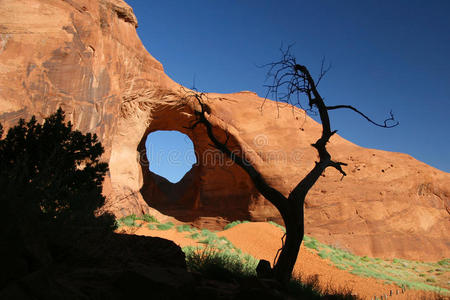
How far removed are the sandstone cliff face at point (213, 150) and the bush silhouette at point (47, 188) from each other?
13.4ft

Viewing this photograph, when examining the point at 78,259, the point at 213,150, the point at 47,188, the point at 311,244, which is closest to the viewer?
the point at 78,259

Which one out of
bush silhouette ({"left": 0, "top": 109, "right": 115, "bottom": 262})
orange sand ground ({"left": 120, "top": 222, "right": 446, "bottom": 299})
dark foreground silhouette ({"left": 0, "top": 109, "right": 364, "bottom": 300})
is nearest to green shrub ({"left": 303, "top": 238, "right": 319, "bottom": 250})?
orange sand ground ({"left": 120, "top": 222, "right": 446, "bottom": 299})

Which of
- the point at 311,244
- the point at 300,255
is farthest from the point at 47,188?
the point at 311,244

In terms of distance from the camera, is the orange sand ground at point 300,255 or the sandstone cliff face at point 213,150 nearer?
the orange sand ground at point 300,255

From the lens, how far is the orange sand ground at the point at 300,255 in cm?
1088

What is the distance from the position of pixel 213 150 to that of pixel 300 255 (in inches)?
350

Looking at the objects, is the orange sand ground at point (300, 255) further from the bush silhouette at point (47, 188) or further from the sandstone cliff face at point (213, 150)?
the bush silhouette at point (47, 188)

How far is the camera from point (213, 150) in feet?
68.6

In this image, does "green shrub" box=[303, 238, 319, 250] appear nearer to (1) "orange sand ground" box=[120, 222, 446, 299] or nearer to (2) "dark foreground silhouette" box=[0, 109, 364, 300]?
(1) "orange sand ground" box=[120, 222, 446, 299]

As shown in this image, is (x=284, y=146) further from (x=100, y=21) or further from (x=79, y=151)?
(x=79, y=151)

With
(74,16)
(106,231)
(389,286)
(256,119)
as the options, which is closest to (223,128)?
(256,119)

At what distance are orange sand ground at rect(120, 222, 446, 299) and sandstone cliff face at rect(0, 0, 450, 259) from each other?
2.20 m

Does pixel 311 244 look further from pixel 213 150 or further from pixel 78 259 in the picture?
pixel 78 259

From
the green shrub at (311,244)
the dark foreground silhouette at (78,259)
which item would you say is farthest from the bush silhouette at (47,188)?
the green shrub at (311,244)
